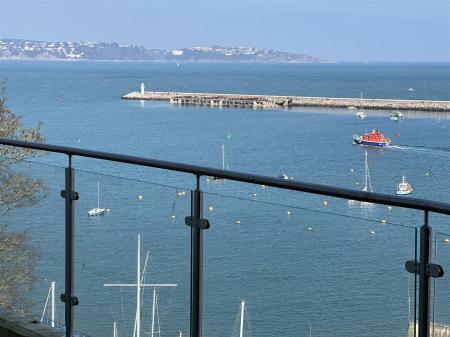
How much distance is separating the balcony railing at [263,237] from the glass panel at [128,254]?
11 mm

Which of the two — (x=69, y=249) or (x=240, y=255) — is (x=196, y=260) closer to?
(x=240, y=255)

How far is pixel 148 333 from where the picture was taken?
11.4 ft

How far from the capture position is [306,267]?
3025mm

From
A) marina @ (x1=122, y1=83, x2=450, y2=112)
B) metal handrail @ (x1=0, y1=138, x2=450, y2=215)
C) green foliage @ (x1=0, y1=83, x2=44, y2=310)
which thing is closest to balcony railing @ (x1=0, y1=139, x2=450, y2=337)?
metal handrail @ (x1=0, y1=138, x2=450, y2=215)

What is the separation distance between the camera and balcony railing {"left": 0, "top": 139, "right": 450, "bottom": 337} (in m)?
2.66

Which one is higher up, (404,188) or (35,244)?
(35,244)

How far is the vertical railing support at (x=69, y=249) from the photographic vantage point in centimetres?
384

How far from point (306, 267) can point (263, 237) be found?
0.64ft

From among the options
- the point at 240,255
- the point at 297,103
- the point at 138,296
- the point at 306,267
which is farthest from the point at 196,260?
the point at 297,103

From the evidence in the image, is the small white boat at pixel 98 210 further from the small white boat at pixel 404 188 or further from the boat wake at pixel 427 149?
the boat wake at pixel 427 149

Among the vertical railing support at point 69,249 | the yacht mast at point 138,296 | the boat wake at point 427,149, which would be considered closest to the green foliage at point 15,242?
the vertical railing support at point 69,249

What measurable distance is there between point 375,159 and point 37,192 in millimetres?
54549

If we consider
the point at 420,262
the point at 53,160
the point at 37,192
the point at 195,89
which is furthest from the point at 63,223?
the point at 195,89

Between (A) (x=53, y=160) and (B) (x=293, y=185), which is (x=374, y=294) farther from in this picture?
(A) (x=53, y=160)
